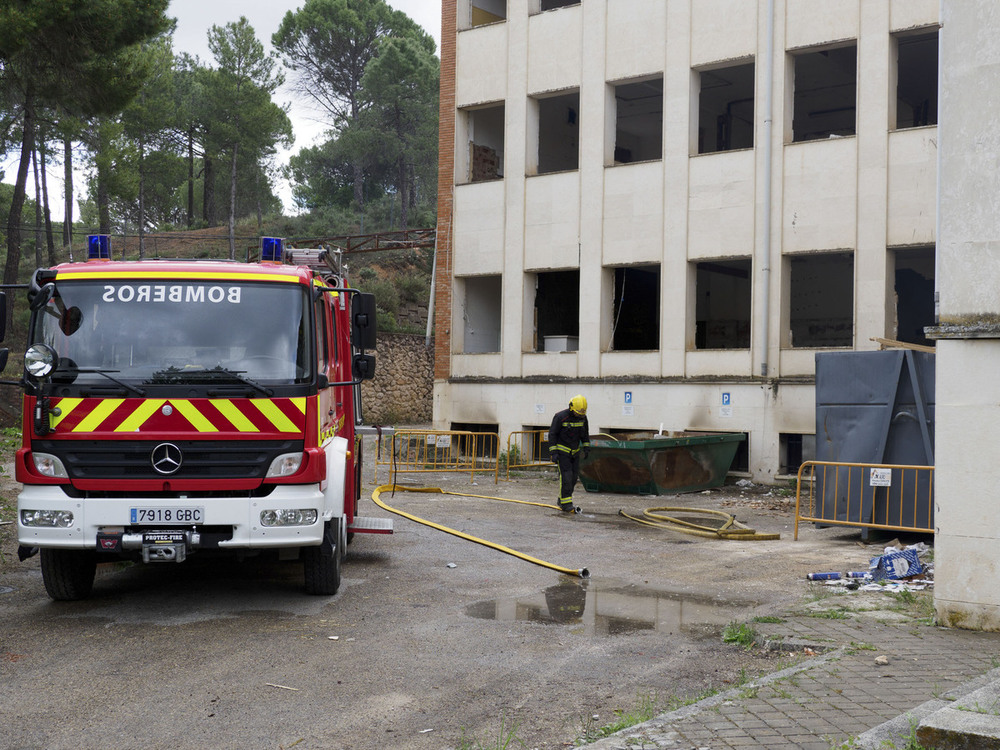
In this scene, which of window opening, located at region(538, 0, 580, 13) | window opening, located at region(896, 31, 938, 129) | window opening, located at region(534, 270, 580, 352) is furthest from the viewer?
window opening, located at region(534, 270, 580, 352)

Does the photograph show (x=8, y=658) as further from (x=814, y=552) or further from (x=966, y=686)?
(x=814, y=552)

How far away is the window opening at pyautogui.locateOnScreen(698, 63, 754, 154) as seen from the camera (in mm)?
22703

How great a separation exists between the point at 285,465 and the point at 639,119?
19.8 meters

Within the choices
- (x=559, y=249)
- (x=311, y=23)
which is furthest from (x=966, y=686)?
(x=311, y=23)

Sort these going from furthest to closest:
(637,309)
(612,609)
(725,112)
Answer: (637,309), (725,112), (612,609)

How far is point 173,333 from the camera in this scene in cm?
749

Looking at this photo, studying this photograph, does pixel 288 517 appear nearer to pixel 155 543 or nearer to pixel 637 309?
pixel 155 543

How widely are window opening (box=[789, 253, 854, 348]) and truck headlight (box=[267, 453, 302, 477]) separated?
1995 centimetres

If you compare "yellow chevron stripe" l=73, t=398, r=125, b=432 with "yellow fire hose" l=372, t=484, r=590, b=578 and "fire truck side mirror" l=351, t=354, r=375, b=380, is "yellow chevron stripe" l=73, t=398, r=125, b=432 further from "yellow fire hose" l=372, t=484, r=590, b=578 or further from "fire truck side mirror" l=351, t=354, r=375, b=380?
"yellow fire hose" l=372, t=484, r=590, b=578

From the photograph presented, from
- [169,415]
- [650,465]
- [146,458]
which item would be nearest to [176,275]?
[169,415]

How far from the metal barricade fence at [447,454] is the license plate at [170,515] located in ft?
38.5

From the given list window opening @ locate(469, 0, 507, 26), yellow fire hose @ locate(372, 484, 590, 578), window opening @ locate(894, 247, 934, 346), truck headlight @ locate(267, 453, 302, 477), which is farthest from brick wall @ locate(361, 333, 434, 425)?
truck headlight @ locate(267, 453, 302, 477)

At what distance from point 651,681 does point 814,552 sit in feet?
19.0

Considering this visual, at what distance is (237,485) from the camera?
734 cm
